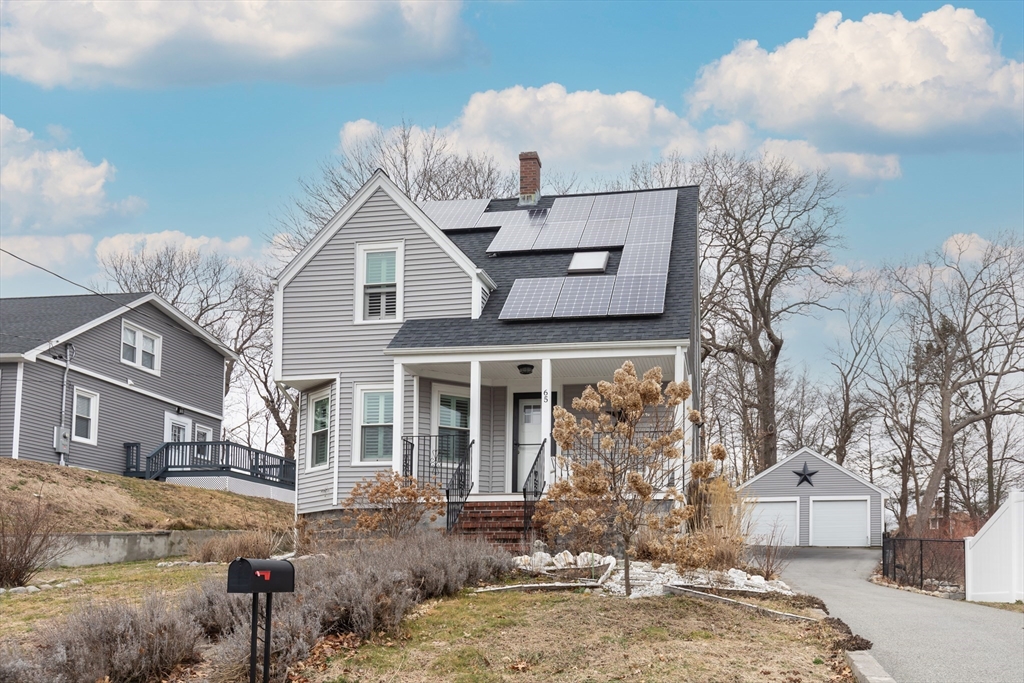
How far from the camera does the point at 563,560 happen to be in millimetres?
12438

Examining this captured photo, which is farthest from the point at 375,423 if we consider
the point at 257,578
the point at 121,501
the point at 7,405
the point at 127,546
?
the point at 257,578

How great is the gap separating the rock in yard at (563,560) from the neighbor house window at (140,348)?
20.3 metres

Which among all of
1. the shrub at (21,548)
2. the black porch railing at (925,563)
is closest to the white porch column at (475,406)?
the shrub at (21,548)

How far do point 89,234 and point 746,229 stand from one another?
2082 centimetres

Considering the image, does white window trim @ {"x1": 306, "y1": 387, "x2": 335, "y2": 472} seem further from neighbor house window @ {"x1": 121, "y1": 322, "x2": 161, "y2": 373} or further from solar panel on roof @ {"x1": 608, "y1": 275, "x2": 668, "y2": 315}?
neighbor house window @ {"x1": 121, "y1": 322, "x2": 161, "y2": 373}

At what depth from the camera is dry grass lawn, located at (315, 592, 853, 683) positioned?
7.90 meters

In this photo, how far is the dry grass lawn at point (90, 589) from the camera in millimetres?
9680

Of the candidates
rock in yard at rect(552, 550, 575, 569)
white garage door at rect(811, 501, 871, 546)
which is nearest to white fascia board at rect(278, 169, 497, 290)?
rock in yard at rect(552, 550, 575, 569)

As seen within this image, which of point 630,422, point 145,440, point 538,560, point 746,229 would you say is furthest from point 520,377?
point 746,229

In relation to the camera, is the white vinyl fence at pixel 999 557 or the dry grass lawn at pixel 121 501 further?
the dry grass lawn at pixel 121 501

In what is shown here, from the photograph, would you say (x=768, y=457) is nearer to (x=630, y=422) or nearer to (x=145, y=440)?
(x=145, y=440)

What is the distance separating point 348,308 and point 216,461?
13.6m

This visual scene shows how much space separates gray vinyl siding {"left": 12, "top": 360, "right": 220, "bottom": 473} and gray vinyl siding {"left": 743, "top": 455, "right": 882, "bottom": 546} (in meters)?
18.4

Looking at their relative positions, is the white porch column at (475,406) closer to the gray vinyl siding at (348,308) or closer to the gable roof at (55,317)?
the gray vinyl siding at (348,308)
